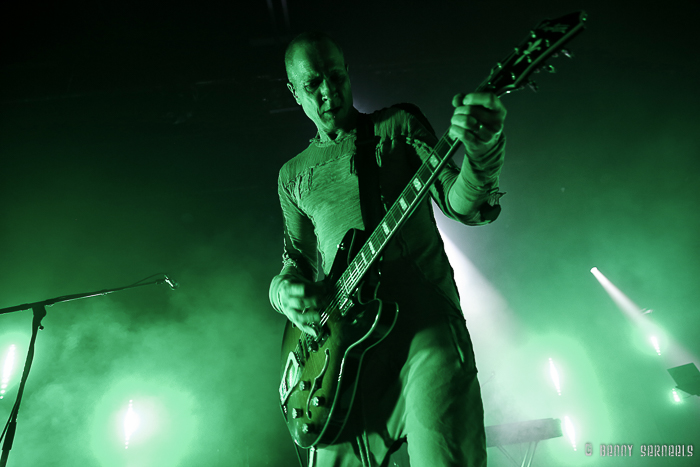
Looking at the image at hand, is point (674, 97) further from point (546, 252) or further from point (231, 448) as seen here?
point (231, 448)

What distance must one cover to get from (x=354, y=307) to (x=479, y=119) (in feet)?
2.60

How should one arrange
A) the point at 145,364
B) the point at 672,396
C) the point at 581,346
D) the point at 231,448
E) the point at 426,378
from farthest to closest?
1. the point at 581,346
2. the point at 672,396
3. the point at 145,364
4. the point at 231,448
5. the point at 426,378

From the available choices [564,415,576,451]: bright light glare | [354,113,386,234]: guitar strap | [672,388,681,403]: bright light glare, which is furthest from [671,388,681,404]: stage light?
[354,113,386,234]: guitar strap

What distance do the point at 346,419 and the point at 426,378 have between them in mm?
376

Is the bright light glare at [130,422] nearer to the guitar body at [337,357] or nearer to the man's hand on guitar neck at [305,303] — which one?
the guitar body at [337,357]

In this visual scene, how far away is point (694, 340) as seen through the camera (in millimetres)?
6426

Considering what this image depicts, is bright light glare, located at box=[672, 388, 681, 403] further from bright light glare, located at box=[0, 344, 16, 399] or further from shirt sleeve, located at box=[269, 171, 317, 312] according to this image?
bright light glare, located at box=[0, 344, 16, 399]

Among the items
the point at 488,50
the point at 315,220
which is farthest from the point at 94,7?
the point at 488,50

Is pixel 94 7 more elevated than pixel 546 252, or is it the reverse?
pixel 94 7

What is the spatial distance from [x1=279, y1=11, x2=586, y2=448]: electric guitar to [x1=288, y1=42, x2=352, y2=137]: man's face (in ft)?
2.35

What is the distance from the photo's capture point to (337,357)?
55.1 inches

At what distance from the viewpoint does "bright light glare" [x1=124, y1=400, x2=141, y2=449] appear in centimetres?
506

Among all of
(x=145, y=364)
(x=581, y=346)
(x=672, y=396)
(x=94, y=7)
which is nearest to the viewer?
(x=94, y=7)

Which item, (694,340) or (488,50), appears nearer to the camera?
(488,50)
